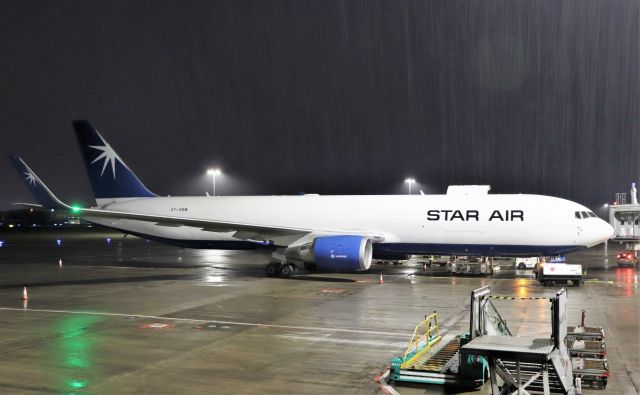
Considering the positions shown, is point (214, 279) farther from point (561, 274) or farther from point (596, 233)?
point (596, 233)

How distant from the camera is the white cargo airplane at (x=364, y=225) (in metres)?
24.5

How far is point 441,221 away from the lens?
25.6 metres

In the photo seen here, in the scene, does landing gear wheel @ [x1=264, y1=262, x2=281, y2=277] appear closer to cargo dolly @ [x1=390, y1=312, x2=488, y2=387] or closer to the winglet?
the winglet

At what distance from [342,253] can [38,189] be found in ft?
55.2

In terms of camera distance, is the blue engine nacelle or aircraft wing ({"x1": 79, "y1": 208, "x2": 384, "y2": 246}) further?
aircraft wing ({"x1": 79, "y1": 208, "x2": 384, "y2": 246})

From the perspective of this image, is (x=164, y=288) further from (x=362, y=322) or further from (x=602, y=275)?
(x=602, y=275)

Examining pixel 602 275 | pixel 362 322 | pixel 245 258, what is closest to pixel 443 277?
pixel 602 275

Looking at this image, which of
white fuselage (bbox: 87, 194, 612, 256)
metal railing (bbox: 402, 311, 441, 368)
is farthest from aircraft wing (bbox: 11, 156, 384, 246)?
metal railing (bbox: 402, 311, 441, 368)

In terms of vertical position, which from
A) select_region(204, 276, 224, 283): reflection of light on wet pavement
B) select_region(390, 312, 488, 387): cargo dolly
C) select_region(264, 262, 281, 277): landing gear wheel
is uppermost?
select_region(390, 312, 488, 387): cargo dolly

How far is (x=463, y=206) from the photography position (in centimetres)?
2564

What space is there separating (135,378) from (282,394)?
2795mm

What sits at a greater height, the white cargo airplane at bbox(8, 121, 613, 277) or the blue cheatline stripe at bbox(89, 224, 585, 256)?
the white cargo airplane at bbox(8, 121, 613, 277)

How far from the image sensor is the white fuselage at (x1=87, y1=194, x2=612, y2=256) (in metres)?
24.5

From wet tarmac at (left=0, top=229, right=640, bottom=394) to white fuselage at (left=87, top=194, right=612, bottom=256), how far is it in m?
1.67
